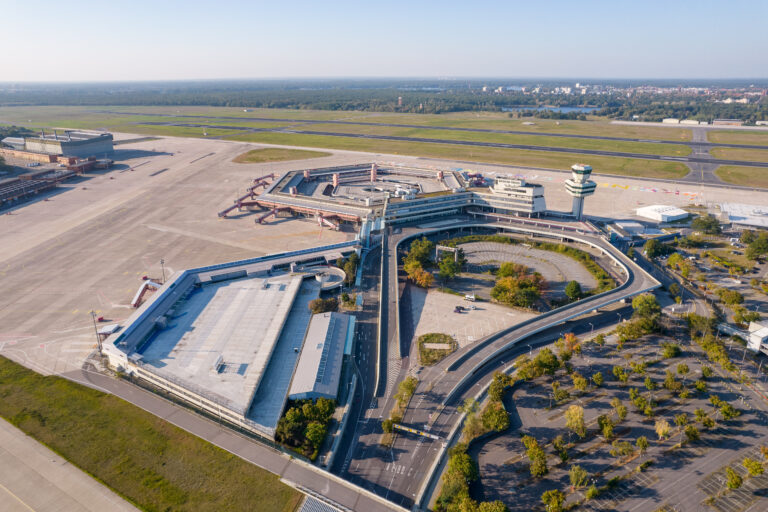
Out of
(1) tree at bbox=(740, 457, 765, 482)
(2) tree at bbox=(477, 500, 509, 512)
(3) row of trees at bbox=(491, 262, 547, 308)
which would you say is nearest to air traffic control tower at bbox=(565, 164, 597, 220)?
(3) row of trees at bbox=(491, 262, 547, 308)

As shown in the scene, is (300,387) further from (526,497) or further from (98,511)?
(526,497)

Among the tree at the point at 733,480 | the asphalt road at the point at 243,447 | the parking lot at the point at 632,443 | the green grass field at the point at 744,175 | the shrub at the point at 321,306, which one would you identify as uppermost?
the green grass field at the point at 744,175

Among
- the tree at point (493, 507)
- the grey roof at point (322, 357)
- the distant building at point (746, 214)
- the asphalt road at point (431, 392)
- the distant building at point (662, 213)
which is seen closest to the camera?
the tree at point (493, 507)

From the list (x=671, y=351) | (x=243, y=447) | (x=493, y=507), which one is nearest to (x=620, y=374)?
(x=671, y=351)

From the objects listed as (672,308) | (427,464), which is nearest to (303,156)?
(672,308)

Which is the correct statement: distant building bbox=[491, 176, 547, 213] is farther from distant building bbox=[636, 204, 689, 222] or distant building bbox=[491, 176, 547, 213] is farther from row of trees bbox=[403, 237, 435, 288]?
distant building bbox=[636, 204, 689, 222]

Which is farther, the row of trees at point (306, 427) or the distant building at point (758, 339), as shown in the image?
the distant building at point (758, 339)

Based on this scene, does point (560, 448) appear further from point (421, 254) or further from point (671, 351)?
point (421, 254)

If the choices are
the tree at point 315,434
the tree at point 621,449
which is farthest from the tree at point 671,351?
the tree at point 315,434

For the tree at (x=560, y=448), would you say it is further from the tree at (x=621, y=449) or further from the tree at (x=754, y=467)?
the tree at (x=754, y=467)
